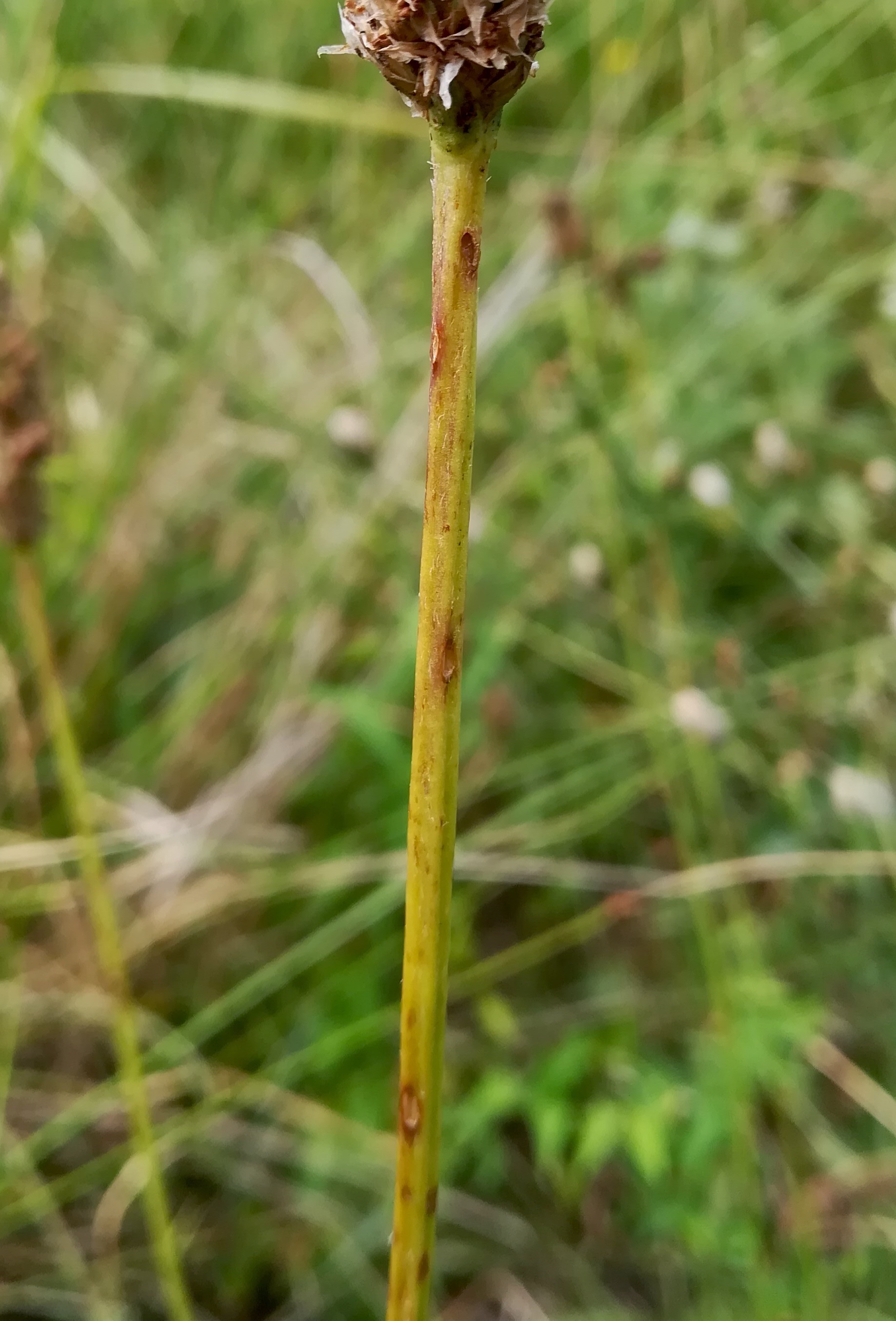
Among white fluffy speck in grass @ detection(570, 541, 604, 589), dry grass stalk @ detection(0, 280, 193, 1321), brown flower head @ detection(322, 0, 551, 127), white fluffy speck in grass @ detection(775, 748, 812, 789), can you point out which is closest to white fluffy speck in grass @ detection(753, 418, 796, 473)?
white fluffy speck in grass @ detection(570, 541, 604, 589)

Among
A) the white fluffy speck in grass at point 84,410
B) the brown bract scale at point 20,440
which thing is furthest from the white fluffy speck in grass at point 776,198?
the brown bract scale at point 20,440

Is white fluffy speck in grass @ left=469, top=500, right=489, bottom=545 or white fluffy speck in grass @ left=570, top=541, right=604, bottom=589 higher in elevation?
white fluffy speck in grass @ left=469, top=500, right=489, bottom=545

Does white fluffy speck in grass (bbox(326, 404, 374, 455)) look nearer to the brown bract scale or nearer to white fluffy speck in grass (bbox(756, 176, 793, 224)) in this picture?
the brown bract scale

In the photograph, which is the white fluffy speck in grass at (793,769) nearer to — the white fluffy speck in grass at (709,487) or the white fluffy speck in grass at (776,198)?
the white fluffy speck in grass at (709,487)

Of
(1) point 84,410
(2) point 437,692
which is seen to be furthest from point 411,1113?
(1) point 84,410

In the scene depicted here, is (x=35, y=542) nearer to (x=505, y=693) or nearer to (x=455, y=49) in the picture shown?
(x=455, y=49)

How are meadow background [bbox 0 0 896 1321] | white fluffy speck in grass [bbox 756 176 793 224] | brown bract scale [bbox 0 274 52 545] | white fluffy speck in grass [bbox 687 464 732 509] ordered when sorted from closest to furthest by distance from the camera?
brown bract scale [bbox 0 274 52 545] < meadow background [bbox 0 0 896 1321] < white fluffy speck in grass [bbox 687 464 732 509] < white fluffy speck in grass [bbox 756 176 793 224]

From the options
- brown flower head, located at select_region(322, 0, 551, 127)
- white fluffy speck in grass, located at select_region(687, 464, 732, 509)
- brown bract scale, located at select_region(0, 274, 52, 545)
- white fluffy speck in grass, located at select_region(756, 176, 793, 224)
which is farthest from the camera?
white fluffy speck in grass, located at select_region(756, 176, 793, 224)
